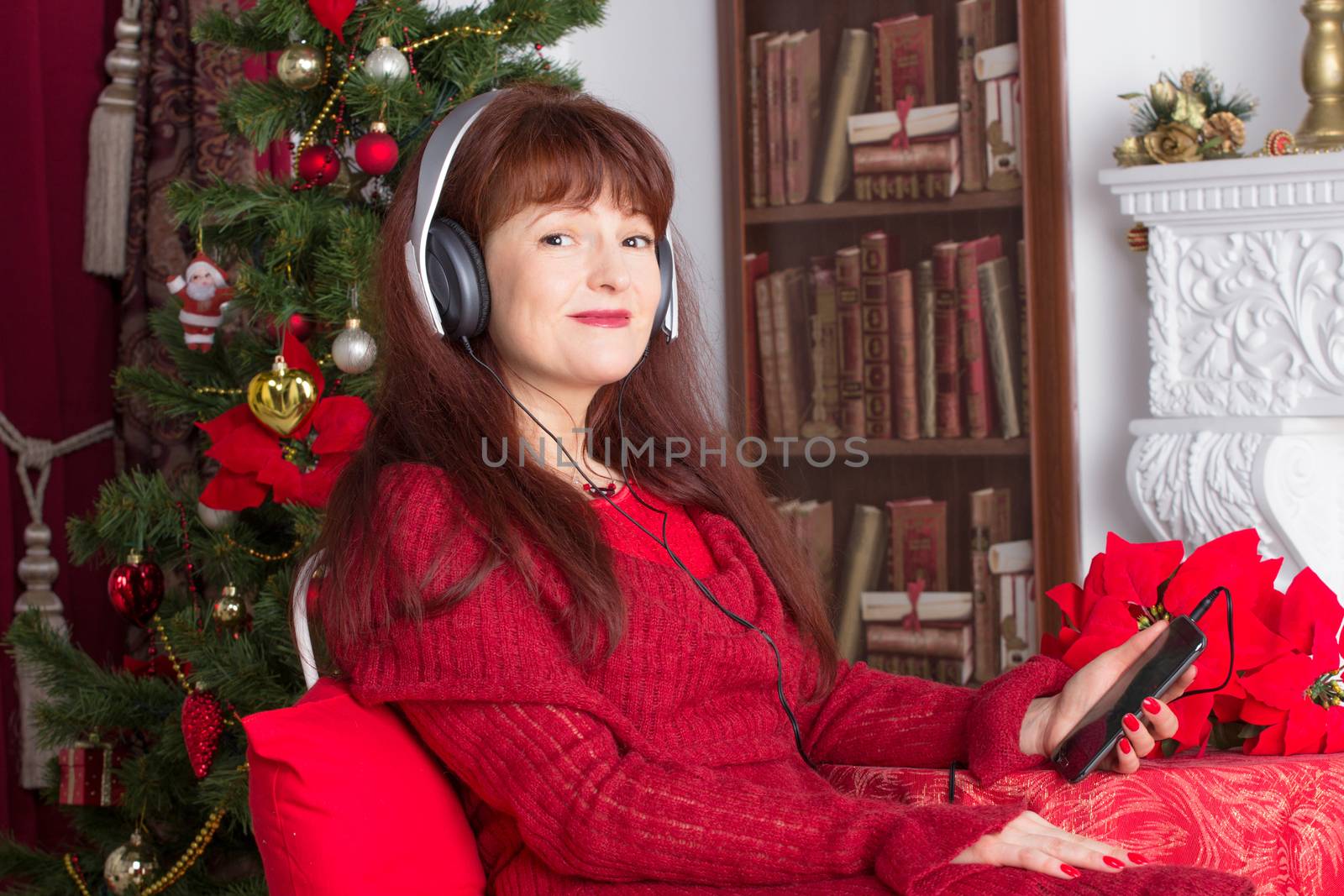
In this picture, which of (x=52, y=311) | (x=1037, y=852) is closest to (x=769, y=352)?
(x=52, y=311)

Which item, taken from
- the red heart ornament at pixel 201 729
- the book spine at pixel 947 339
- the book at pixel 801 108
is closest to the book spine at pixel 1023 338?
the book spine at pixel 947 339

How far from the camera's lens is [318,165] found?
1.55 meters

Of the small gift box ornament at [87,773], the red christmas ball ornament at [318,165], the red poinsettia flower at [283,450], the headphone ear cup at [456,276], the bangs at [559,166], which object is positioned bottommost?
the small gift box ornament at [87,773]

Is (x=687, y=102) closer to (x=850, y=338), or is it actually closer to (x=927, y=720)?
(x=850, y=338)

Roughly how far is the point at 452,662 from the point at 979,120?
164 centimetres

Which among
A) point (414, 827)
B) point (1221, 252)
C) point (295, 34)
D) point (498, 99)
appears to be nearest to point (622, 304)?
point (498, 99)

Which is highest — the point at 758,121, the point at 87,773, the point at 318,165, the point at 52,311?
the point at 758,121

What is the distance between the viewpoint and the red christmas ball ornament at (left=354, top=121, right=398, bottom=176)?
150 centimetres

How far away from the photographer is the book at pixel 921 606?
2.36 m

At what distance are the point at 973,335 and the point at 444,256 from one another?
137 cm

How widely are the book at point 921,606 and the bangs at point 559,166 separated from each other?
4.56ft

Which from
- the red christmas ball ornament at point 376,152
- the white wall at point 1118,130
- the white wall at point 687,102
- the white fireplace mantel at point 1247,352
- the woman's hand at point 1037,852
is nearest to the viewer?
the woman's hand at point 1037,852

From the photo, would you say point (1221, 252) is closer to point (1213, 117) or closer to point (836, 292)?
point (1213, 117)

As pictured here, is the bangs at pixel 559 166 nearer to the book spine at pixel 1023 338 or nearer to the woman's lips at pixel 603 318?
the woman's lips at pixel 603 318
